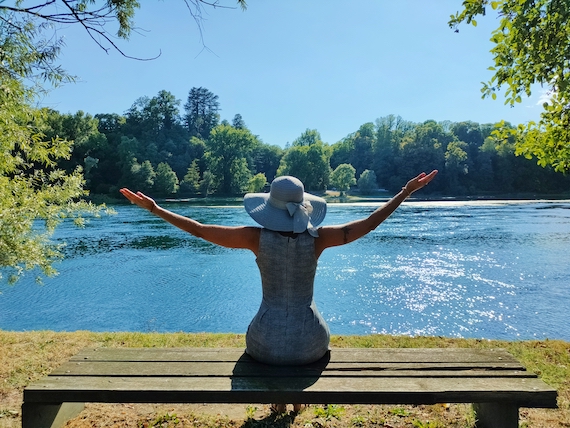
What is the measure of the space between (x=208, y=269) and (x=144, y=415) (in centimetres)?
1116

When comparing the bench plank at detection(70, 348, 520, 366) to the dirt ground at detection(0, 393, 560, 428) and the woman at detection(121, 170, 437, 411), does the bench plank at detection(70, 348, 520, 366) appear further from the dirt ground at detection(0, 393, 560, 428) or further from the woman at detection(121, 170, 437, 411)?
the dirt ground at detection(0, 393, 560, 428)

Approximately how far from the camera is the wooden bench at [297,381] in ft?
7.20

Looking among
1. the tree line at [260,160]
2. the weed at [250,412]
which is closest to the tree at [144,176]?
the tree line at [260,160]

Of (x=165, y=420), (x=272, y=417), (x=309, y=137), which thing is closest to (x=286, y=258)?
(x=272, y=417)

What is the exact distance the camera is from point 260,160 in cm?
7744

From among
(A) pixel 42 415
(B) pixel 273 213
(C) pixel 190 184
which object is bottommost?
(A) pixel 42 415

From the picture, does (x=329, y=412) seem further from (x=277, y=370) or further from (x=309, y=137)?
(x=309, y=137)

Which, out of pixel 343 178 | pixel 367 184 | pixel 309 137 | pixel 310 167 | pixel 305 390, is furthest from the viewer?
pixel 309 137

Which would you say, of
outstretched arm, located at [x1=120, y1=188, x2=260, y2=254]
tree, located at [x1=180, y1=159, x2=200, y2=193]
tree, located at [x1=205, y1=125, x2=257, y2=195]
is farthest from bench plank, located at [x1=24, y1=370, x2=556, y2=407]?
tree, located at [x1=205, y1=125, x2=257, y2=195]

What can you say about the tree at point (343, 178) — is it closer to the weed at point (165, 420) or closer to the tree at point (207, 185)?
the tree at point (207, 185)

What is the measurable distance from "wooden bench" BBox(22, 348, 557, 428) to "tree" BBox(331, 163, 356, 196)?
187 feet

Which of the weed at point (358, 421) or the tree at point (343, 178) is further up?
the tree at point (343, 178)

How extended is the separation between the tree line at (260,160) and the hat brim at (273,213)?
53.0 metres

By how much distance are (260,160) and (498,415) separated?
76.0 m
